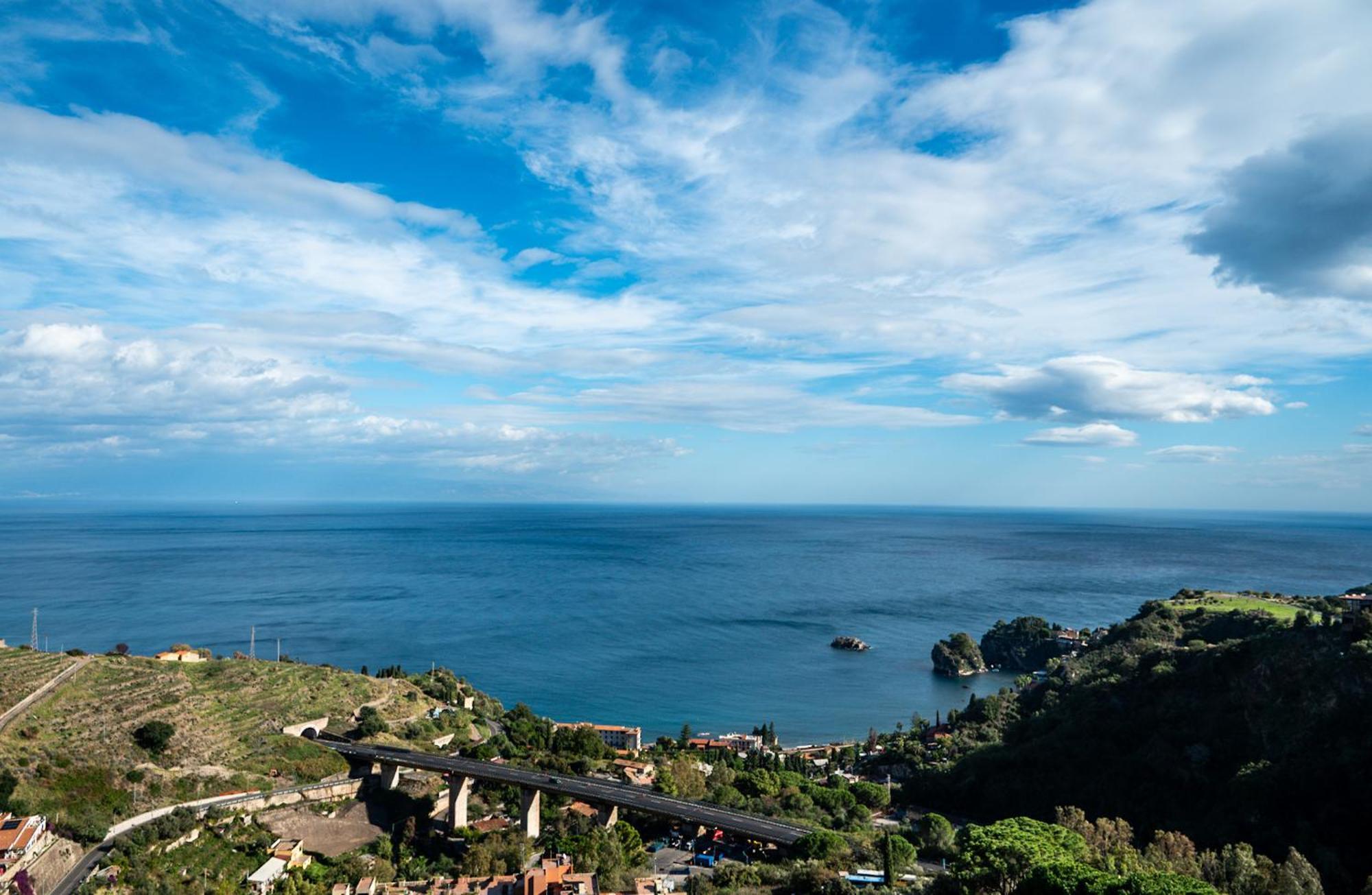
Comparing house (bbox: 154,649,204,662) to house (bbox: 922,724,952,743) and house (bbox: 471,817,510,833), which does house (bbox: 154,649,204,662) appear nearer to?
house (bbox: 471,817,510,833)

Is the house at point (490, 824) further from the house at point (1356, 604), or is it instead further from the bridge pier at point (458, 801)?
the house at point (1356, 604)

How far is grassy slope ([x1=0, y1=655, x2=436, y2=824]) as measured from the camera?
30453 mm

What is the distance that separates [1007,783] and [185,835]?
35.6 m

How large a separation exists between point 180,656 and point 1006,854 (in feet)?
161

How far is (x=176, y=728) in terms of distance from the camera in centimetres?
3609

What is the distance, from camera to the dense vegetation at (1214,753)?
88.3ft

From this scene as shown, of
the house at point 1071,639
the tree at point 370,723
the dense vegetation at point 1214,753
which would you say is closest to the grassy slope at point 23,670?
the tree at point 370,723

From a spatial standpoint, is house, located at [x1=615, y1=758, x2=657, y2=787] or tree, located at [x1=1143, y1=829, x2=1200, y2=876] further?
house, located at [x1=615, y1=758, x2=657, y2=787]

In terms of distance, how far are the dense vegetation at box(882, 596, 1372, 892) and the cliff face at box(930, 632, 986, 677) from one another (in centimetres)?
2777

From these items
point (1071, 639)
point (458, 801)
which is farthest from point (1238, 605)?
point (458, 801)

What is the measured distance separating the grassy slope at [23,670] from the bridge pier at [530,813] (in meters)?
23.5

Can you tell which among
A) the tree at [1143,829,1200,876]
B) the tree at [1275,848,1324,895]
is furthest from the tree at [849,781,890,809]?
the tree at [1275,848,1324,895]

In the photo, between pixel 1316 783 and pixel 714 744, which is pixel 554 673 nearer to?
pixel 714 744

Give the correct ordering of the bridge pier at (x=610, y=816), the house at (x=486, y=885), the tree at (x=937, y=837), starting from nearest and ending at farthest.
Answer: the house at (x=486, y=885) → the tree at (x=937, y=837) → the bridge pier at (x=610, y=816)
